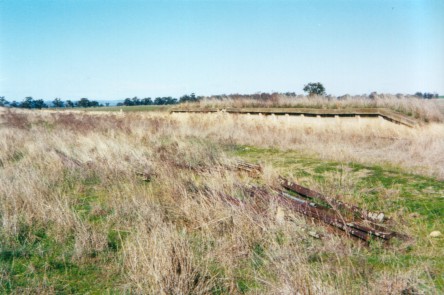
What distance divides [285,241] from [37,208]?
3.43m

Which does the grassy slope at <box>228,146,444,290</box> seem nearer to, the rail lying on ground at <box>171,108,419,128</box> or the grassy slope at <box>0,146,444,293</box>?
the grassy slope at <box>0,146,444,293</box>

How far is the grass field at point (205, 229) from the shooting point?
9.39 ft

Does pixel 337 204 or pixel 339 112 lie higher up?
pixel 339 112

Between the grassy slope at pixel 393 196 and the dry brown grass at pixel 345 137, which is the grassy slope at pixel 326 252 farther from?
the dry brown grass at pixel 345 137

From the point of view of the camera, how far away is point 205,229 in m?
4.02

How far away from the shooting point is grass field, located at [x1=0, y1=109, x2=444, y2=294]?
113 inches

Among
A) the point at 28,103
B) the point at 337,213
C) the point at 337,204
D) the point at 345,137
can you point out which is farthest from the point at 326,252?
the point at 28,103

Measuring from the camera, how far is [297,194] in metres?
5.53

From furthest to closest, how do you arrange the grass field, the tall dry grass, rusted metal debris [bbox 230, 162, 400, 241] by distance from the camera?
1. the tall dry grass
2. rusted metal debris [bbox 230, 162, 400, 241]
3. the grass field

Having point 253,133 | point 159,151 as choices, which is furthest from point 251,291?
point 253,133

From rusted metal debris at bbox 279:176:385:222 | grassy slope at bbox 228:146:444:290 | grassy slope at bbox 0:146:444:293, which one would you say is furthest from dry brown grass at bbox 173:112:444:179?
rusted metal debris at bbox 279:176:385:222

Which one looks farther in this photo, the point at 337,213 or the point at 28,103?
the point at 28,103

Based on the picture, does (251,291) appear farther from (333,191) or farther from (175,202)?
(333,191)

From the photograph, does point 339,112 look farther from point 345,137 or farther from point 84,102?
point 84,102
